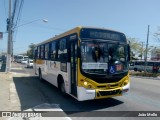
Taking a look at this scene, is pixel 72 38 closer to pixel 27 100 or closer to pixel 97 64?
pixel 97 64

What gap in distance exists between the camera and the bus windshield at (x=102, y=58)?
9.24 m

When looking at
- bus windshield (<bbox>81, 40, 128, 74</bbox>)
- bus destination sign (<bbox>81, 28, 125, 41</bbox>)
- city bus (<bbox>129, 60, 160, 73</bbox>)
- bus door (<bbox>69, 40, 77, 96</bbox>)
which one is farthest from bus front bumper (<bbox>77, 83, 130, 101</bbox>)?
city bus (<bbox>129, 60, 160, 73</bbox>)

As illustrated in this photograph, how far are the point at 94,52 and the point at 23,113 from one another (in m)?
3.47

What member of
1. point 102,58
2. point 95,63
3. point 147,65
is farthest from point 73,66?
point 147,65

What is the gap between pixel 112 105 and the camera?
9.78 meters

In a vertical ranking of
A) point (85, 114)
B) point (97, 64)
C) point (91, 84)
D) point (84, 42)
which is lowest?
point (85, 114)

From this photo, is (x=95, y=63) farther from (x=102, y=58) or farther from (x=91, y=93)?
(x=91, y=93)

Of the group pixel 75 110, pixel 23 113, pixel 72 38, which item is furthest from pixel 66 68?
pixel 23 113

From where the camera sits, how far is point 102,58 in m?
9.51

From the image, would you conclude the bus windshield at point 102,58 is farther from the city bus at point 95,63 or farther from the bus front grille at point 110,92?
the bus front grille at point 110,92

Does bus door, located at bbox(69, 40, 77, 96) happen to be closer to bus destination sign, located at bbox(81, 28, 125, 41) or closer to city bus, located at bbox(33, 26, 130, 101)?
city bus, located at bbox(33, 26, 130, 101)

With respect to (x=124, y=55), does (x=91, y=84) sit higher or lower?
lower

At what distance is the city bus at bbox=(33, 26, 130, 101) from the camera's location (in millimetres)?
9133

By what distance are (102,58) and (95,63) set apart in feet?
1.32
